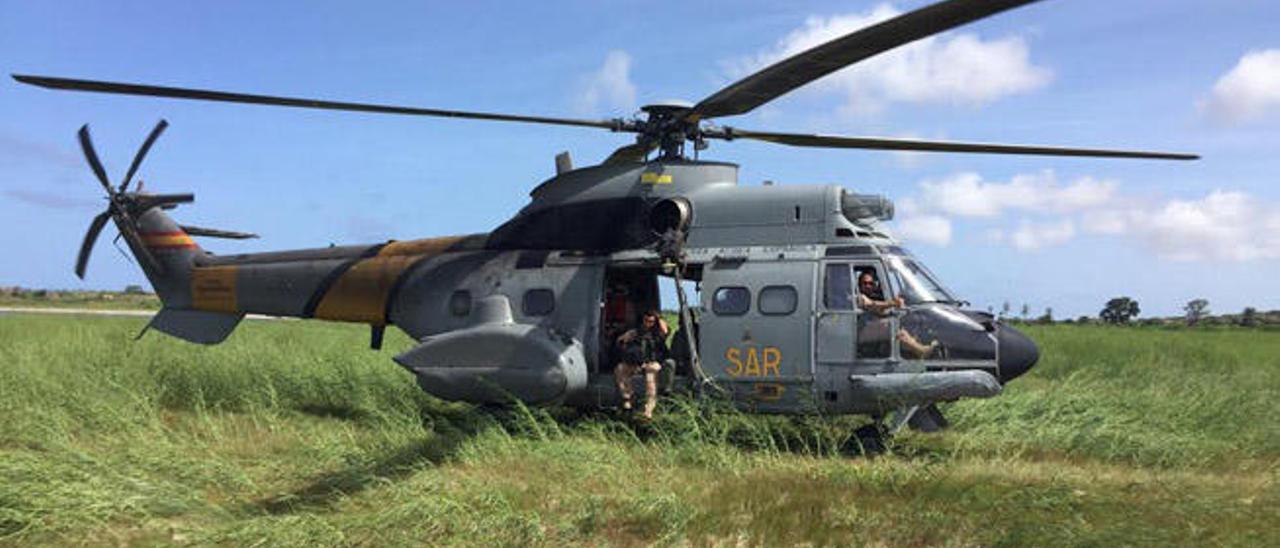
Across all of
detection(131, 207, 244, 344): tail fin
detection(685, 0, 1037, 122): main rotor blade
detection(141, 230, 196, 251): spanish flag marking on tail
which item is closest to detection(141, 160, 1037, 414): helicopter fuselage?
detection(685, 0, 1037, 122): main rotor blade

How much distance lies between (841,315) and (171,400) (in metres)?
9.04

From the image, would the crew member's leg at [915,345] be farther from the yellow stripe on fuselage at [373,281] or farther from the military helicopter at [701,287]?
the yellow stripe on fuselage at [373,281]

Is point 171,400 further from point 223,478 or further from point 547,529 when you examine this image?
point 547,529

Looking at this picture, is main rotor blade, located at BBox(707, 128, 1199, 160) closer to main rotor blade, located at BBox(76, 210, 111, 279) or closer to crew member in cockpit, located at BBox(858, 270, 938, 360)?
crew member in cockpit, located at BBox(858, 270, 938, 360)

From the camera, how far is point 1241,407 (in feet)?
36.3

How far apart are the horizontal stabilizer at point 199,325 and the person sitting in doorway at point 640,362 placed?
20.1 feet

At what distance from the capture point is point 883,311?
350 inches

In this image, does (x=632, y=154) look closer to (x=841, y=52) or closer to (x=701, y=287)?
(x=701, y=287)

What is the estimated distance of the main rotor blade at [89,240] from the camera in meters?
13.3

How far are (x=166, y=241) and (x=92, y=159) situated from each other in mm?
1553

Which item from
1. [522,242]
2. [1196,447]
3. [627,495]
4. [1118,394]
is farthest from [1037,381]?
[627,495]

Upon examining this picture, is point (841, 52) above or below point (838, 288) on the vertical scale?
above

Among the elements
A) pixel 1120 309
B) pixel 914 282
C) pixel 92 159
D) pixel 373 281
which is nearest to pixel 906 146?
pixel 914 282

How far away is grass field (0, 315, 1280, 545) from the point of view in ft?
19.6
